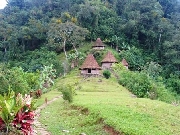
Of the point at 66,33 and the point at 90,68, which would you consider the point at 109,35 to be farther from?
the point at 90,68

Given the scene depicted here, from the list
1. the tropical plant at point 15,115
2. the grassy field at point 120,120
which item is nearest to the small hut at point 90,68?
the grassy field at point 120,120

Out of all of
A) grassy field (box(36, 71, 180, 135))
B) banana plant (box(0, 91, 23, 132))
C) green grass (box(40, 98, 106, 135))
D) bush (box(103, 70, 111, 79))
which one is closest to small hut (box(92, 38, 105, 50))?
bush (box(103, 70, 111, 79))

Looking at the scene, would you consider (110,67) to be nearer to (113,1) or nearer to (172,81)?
(172,81)

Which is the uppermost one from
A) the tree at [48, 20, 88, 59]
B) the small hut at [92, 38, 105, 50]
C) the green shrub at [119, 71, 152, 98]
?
the tree at [48, 20, 88, 59]

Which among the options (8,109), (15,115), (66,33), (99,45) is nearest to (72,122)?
(15,115)

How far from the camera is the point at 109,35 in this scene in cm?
6444

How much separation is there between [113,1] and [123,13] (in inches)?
258

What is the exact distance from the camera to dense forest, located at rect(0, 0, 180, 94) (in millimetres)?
55062

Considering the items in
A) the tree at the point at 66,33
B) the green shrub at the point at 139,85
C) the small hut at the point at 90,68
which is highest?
the tree at the point at 66,33

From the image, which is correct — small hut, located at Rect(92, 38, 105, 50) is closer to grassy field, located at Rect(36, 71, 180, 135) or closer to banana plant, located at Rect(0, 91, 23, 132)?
grassy field, located at Rect(36, 71, 180, 135)

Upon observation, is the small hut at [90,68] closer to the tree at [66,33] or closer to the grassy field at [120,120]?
the tree at [66,33]

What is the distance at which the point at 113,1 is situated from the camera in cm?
7581

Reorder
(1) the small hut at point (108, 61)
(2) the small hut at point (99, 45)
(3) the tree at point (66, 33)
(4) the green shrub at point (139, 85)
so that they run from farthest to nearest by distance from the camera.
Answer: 1. (2) the small hut at point (99, 45)
2. (3) the tree at point (66, 33)
3. (1) the small hut at point (108, 61)
4. (4) the green shrub at point (139, 85)

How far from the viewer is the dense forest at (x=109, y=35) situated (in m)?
55.1
